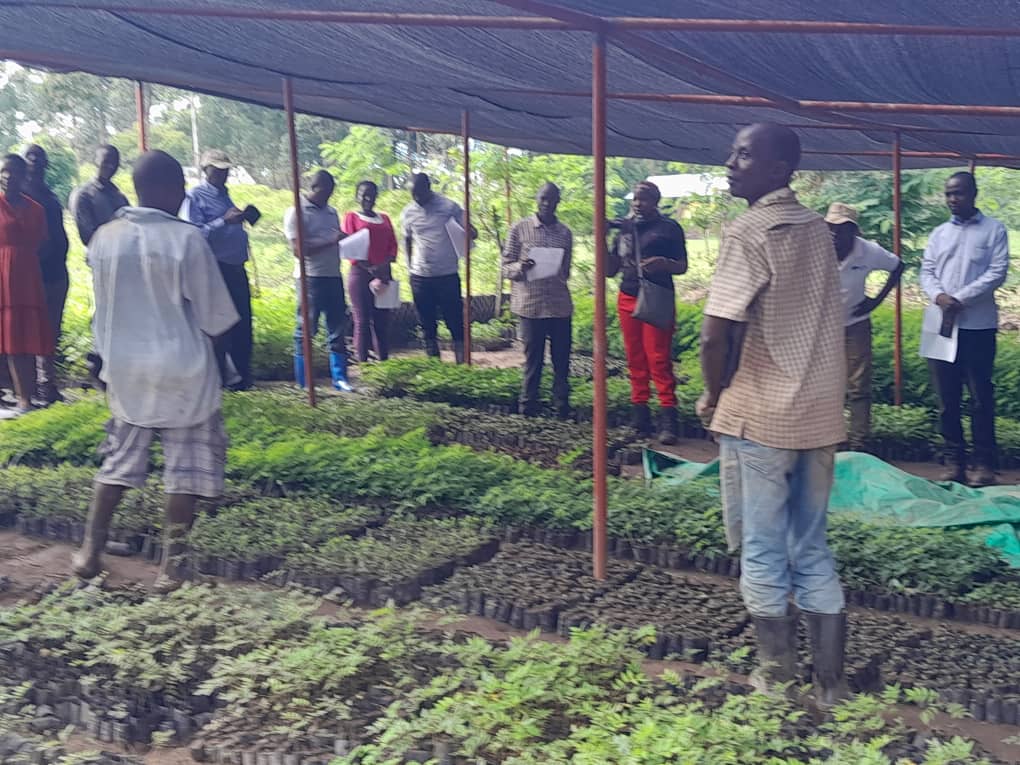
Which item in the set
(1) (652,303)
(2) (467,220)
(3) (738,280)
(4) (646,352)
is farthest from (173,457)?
(2) (467,220)

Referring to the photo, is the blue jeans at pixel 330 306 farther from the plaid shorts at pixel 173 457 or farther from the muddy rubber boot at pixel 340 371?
the plaid shorts at pixel 173 457

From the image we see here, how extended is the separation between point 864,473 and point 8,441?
18.6 feet

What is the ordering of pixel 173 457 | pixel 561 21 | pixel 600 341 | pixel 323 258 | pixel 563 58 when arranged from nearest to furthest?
pixel 561 21 → pixel 173 457 → pixel 600 341 → pixel 563 58 → pixel 323 258

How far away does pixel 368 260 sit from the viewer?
10852 mm

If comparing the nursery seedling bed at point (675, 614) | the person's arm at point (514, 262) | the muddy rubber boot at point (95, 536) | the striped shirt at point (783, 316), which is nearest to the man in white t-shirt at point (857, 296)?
the person's arm at point (514, 262)

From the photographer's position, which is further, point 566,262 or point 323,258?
point 323,258

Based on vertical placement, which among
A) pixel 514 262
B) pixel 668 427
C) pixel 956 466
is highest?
pixel 514 262

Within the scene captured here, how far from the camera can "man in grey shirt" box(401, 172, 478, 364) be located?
417 inches

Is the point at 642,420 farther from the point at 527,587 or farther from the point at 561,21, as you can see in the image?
the point at 561,21

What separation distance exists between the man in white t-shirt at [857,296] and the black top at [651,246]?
111 centimetres

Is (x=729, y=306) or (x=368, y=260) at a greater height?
(x=368, y=260)

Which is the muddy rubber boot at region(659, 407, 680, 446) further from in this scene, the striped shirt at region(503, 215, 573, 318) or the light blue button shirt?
the light blue button shirt

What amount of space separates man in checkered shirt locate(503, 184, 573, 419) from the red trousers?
2.46 feet

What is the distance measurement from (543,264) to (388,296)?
2.90 metres
